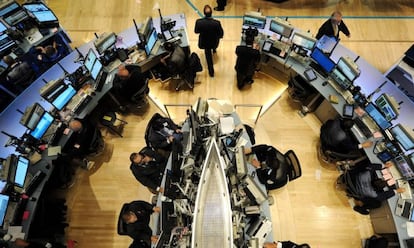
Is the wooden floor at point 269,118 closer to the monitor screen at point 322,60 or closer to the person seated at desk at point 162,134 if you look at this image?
the person seated at desk at point 162,134

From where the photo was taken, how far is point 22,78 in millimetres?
6789

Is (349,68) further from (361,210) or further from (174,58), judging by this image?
(174,58)

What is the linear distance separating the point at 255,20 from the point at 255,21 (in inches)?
1.0

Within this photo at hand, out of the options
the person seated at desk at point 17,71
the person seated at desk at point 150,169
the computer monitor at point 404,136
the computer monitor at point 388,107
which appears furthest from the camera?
the person seated at desk at point 17,71

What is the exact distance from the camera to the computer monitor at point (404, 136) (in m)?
5.40

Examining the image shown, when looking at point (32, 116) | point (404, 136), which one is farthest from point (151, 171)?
point (404, 136)

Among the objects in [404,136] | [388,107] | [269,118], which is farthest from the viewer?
[269,118]

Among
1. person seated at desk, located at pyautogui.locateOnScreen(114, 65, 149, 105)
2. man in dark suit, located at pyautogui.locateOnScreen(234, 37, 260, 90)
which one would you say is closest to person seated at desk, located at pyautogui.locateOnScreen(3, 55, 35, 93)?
person seated at desk, located at pyautogui.locateOnScreen(114, 65, 149, 105)

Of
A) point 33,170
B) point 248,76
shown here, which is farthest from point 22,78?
point 248,76

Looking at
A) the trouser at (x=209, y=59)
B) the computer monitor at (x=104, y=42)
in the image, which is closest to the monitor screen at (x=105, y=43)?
the computer monitor at (x=104, y=42)

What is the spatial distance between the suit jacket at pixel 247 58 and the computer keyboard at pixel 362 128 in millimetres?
2292

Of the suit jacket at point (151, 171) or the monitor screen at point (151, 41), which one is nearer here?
the suit jacket at point (151, 171)

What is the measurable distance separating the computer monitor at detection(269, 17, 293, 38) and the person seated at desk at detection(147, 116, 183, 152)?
9.31ft

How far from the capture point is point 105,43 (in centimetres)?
648
